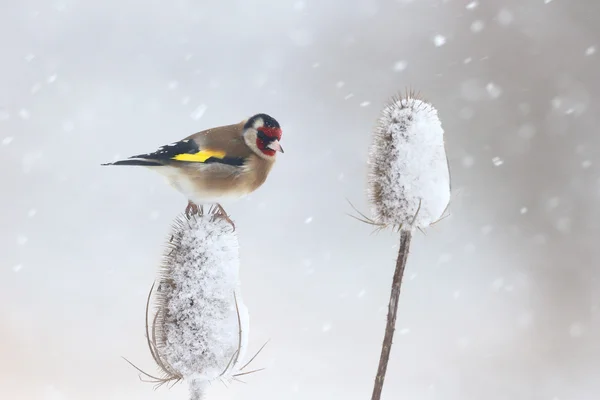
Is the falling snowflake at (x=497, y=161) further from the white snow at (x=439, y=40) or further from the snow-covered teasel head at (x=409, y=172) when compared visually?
the snow-covered teasel head at (x=409, y=172)

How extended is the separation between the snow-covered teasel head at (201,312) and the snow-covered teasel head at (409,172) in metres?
0.43

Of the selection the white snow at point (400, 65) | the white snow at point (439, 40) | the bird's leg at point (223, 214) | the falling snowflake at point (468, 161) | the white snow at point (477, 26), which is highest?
→ the white snow at point (477, 26)

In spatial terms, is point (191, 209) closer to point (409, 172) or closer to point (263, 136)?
point (263, 136)

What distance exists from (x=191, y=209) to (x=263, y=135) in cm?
33

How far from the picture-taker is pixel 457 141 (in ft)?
18.4

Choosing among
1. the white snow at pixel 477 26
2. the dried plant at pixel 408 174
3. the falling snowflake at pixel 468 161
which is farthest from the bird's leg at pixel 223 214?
the white snow at pixel 477 26

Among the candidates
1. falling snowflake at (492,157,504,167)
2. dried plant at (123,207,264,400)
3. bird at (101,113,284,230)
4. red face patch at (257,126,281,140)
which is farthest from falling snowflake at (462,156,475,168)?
dried plant at (123,207,264,400)

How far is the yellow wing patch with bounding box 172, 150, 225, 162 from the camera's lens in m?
2.10

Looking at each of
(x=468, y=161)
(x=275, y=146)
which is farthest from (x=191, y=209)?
(x=468, y=161)

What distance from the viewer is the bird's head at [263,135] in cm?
208

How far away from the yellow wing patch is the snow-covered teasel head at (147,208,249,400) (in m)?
0.37

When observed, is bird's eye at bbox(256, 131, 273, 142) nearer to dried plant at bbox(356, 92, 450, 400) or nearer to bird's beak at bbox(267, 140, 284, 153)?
bird's beak at bbox(267, 140, 284, 153)

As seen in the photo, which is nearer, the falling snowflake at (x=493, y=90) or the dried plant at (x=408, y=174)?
the dried plant at (x=408, y=174)

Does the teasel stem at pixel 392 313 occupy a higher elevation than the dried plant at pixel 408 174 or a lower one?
lower
